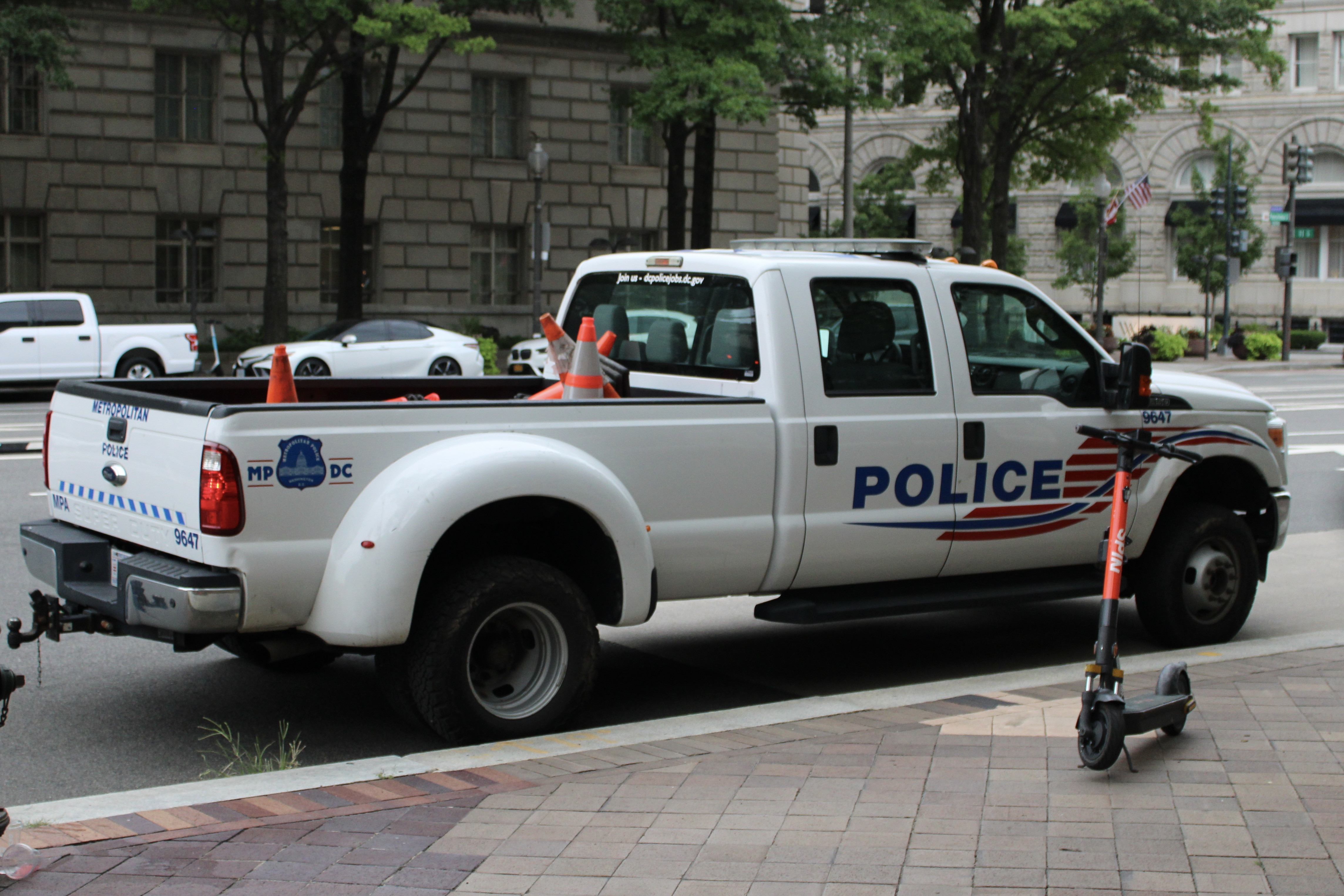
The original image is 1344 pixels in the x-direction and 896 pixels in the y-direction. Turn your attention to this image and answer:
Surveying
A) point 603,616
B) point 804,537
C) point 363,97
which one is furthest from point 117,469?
point 363,97

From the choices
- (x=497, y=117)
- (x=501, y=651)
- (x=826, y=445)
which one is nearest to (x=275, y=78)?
(x=497, y=117)

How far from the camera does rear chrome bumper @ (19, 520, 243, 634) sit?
514cm

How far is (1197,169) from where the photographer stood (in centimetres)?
6500

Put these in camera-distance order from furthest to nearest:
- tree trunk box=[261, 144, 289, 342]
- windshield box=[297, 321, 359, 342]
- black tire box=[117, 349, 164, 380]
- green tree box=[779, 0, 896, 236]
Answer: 1. green tree box=[779, 0, 896, 236]
2. tree trunk box=[261, 144, 289, 342]
3. windshield box=[297, 321, 359, 342]
4. black tire box=[117, 349, 164, 380]

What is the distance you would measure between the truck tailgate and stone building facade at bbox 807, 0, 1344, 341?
187ft

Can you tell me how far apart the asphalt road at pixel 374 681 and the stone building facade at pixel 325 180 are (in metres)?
24.1

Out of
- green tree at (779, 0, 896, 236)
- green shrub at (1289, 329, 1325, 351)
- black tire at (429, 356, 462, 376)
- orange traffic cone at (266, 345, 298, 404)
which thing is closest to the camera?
orange traffic cone at (266, 345, 298, 404)

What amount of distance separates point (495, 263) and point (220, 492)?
33.6m

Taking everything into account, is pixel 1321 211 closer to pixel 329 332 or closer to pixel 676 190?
pixel 676 190

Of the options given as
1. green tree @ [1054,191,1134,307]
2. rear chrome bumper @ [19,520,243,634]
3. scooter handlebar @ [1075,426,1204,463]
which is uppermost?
green tree @ [1054,191,1134,307]

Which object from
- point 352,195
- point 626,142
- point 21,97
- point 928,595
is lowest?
point 928,595

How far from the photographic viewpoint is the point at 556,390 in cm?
686

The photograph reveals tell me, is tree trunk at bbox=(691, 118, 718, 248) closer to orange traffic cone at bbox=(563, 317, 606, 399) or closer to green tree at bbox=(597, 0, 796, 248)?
green tree at bbox=(597, 0, 796, 248)

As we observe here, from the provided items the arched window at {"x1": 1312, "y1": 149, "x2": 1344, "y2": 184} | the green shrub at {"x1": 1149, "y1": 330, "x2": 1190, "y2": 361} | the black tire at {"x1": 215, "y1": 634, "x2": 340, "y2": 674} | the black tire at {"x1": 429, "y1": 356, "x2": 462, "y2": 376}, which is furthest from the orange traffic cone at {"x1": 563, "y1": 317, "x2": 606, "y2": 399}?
the arched window at {"x1": 1312, "y1": 149, "x2": 1344, "y2": 184}
